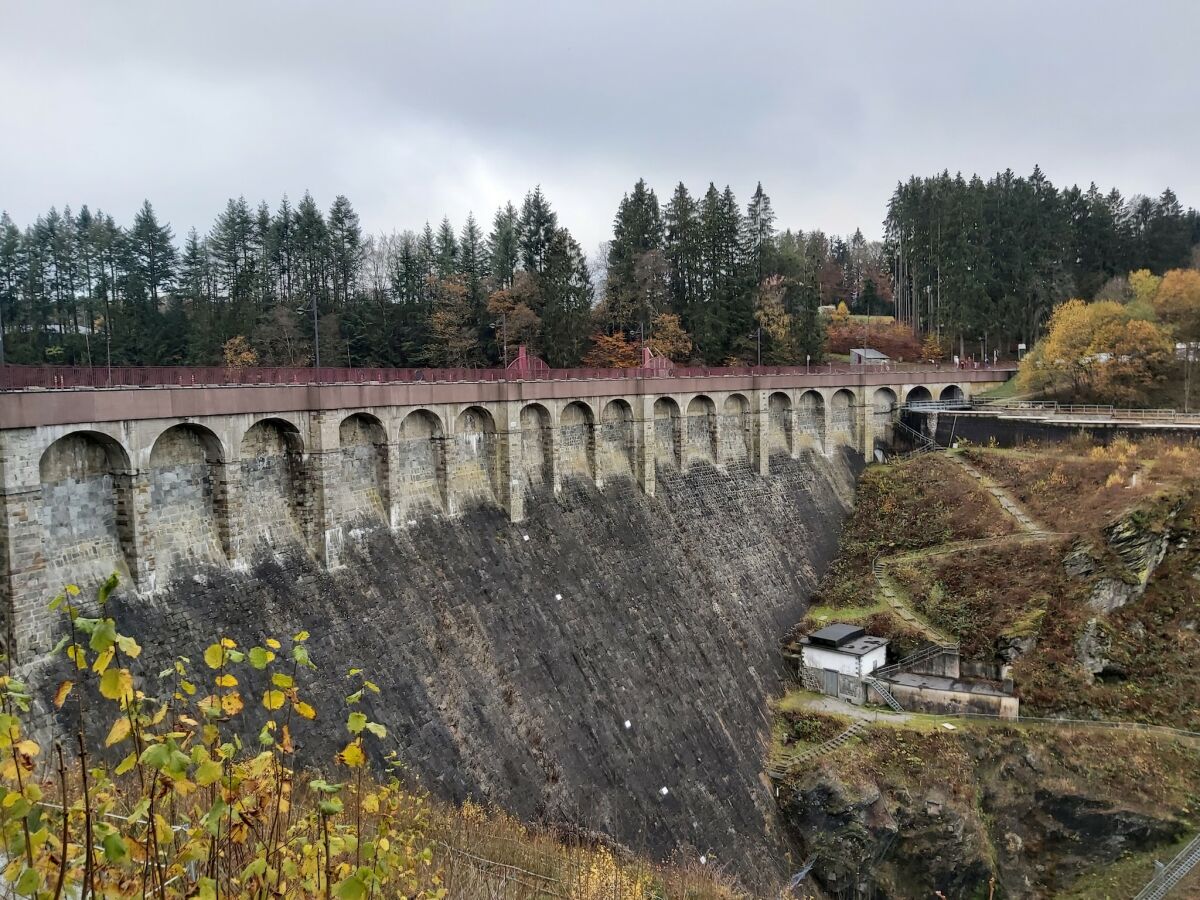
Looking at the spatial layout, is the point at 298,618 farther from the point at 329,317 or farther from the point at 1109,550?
the point at 329,317

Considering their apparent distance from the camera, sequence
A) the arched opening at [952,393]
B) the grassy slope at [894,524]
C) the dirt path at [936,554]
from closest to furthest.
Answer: the dirt path at [936,554], the grassy slope at [894,524], the arched opening at [952,393]

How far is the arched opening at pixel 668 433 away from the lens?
42438 millimetres

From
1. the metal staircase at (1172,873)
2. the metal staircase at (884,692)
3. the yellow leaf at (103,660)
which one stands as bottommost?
the metal staircase at (1172,873)

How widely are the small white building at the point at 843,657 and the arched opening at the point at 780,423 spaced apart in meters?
15.3

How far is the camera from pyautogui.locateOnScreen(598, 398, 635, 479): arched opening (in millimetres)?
38500

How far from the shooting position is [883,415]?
59.0 meters

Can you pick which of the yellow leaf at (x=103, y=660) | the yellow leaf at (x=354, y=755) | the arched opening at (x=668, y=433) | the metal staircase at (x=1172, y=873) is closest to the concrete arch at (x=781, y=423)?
the arched opening at (x=668, y=433)

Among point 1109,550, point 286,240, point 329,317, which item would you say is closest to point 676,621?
point 1109,550

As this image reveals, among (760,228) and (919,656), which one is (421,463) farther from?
(760,228)

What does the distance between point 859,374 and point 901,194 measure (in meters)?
57.4

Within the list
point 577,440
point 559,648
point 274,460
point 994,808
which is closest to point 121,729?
point 274,460

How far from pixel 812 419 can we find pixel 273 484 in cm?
3831

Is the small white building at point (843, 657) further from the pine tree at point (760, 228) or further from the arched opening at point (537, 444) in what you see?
the pine tree at point (760, 228)

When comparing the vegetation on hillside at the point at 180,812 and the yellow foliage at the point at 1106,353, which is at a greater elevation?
the yellow foliage at the point at 1106,353
